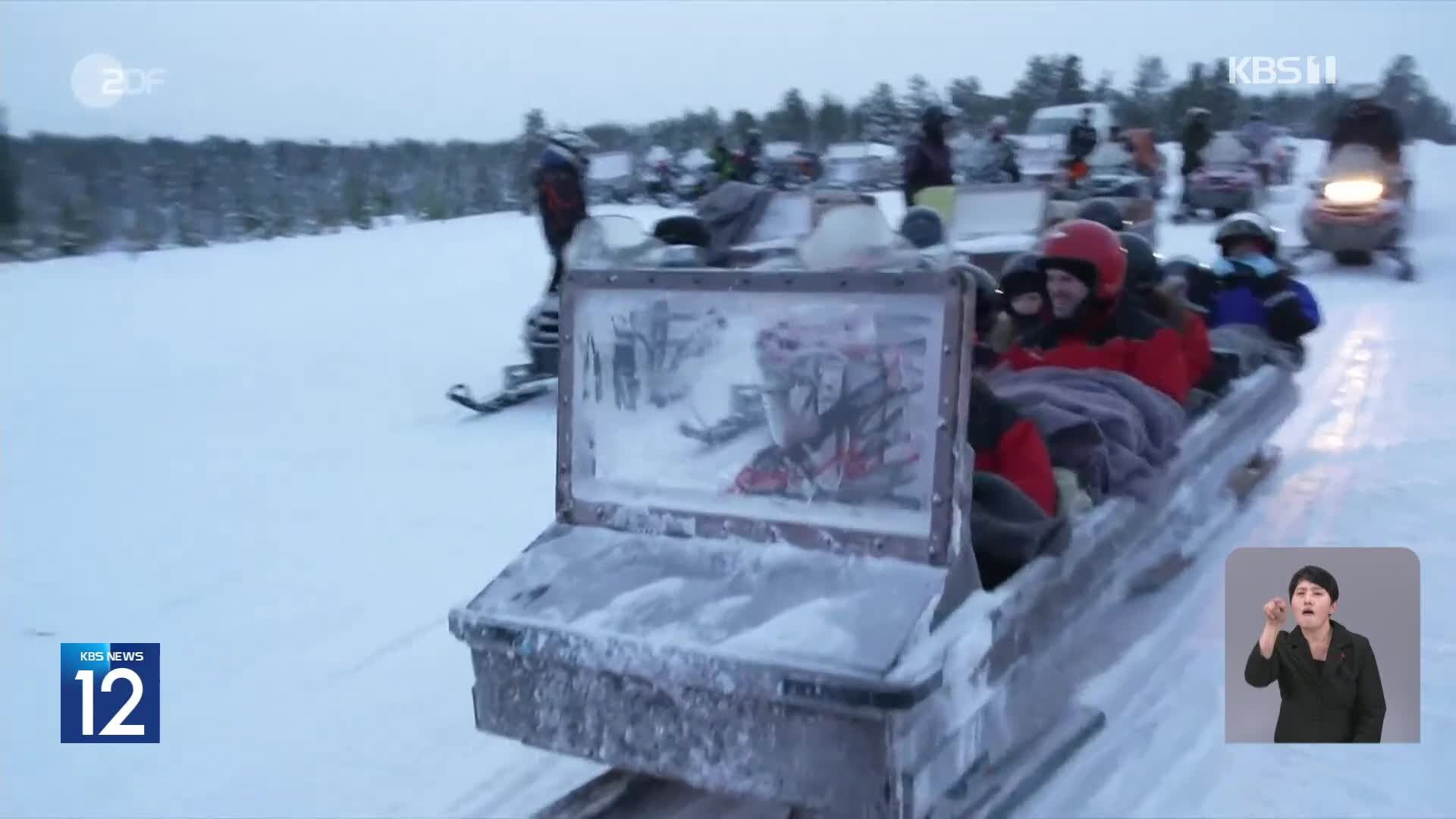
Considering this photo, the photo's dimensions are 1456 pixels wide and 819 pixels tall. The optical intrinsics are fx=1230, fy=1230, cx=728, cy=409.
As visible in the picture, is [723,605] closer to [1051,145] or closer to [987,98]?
[1051,145]

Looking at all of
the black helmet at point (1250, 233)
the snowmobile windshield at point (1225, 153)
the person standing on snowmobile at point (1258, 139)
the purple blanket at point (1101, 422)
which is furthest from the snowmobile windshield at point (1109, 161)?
the purple blanket at point (1101, 422)

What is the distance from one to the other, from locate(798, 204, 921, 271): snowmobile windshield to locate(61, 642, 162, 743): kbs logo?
218 centimetres

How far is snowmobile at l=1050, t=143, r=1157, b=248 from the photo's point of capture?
9.59 m

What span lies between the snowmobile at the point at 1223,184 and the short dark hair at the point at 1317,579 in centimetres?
1241

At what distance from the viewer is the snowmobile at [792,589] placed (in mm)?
2400

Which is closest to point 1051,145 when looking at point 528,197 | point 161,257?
point 528,197

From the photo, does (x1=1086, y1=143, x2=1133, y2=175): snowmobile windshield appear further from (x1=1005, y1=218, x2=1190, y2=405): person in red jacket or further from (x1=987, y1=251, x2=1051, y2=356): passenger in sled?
(x1=1005, y1=218, x2=1190, y2=405): person in red jacket

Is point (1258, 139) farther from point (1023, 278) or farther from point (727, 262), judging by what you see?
point (1023, 278)

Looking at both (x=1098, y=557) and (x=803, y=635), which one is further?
(x=1098, y=557)

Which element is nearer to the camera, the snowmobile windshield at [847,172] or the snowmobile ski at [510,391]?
the snowmobile ski at [510,391]

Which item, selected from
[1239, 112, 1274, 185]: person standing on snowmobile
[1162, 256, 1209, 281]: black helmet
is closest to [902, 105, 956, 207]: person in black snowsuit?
[1162, 256, 1209, 281]: black helmet

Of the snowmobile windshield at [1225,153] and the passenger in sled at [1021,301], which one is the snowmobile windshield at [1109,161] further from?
the passenger in sled at [1021,301]

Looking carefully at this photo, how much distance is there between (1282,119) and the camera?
73.0ft

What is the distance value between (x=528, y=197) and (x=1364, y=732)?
19457 millimetres
